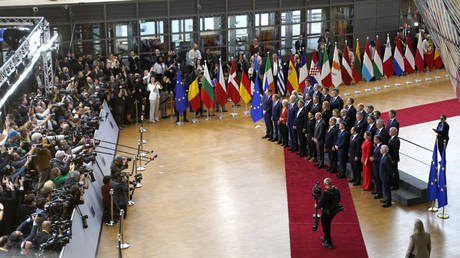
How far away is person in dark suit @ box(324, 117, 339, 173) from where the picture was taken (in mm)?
17906

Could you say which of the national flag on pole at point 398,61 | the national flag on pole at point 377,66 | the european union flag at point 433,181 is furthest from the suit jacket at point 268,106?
the national flag on pole at point 398,61

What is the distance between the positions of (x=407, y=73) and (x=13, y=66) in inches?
632

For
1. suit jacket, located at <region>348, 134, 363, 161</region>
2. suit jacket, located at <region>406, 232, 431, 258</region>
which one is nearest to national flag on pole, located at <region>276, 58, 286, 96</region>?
suit jacket, located at <region>348, 134, 363, 161</region>

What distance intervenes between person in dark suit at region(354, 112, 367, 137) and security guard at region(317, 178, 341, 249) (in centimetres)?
384

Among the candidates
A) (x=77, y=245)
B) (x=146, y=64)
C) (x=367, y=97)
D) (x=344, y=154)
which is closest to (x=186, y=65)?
(x=146, y=64)

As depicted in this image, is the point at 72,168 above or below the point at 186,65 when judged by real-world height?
below

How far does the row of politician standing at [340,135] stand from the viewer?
16250 mm

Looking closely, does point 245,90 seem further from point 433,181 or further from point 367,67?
point 433,181

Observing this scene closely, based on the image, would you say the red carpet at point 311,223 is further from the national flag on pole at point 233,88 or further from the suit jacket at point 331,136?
the national flag on pole at point 233,88

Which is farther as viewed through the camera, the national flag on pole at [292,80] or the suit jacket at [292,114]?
the national flag on pole at [292,80]

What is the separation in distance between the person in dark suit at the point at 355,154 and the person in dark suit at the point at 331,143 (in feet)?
2.04

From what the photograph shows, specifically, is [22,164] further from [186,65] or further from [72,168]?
[186,65]

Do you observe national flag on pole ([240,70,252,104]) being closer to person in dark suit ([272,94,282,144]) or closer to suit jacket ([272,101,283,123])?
person in dark suit ([272,94,282,144])

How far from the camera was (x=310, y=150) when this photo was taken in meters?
19.3
